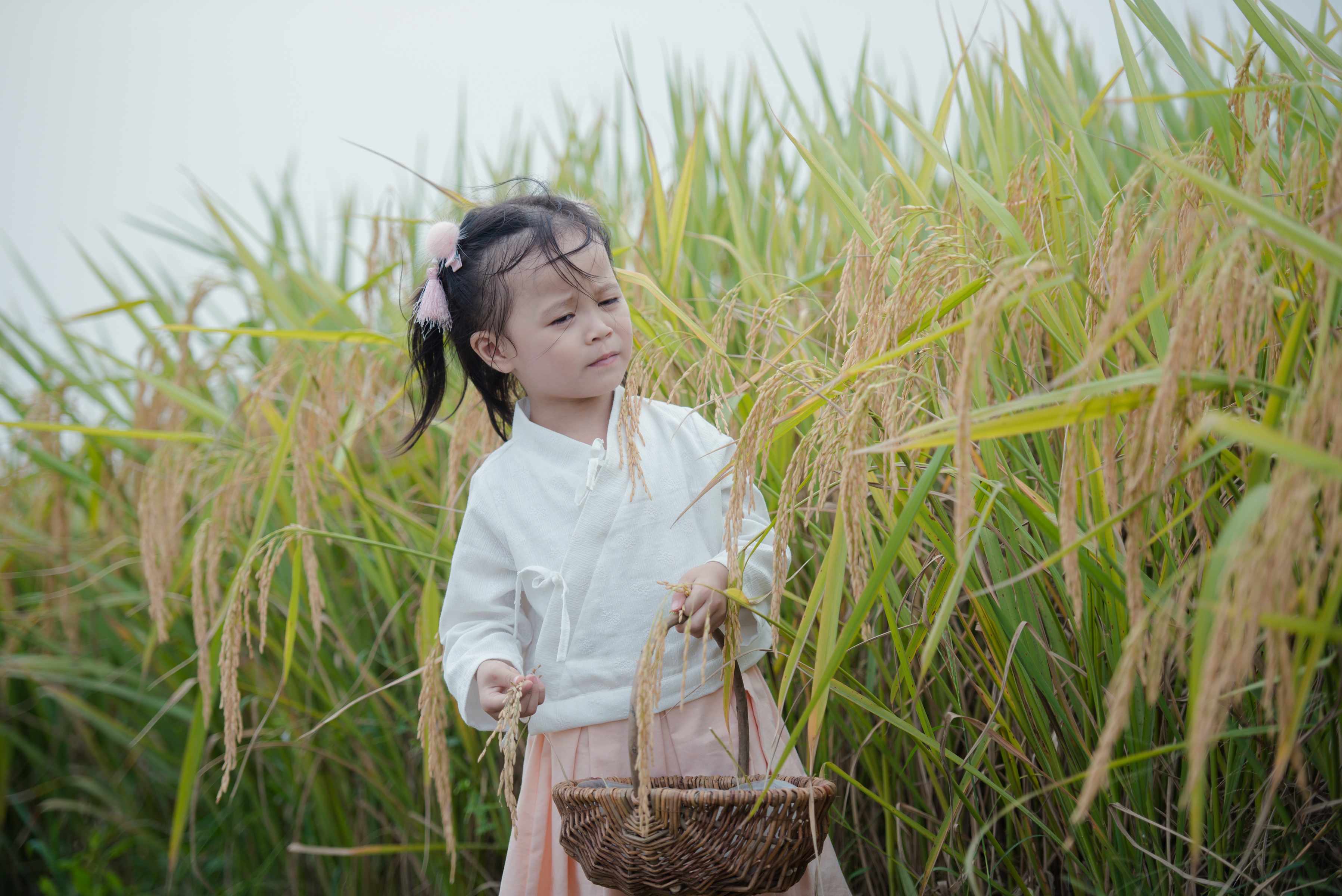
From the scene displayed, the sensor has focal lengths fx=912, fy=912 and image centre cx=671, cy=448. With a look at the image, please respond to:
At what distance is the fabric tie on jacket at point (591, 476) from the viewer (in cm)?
147

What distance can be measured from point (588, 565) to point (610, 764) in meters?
0.32

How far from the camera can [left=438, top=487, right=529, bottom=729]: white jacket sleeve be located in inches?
56.5

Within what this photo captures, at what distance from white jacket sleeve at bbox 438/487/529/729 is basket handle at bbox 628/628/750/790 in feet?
0.98

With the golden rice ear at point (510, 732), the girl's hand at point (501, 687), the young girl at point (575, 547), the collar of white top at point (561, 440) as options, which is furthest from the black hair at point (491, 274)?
the golden rice ear at point (510, 732)

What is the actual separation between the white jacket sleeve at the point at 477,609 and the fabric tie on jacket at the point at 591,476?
0.17 metres

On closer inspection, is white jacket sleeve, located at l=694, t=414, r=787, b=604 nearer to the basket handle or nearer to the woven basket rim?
the basket handle

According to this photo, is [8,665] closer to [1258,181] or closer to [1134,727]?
[1134,727]

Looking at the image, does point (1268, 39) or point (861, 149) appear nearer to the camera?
point (1268, 39)

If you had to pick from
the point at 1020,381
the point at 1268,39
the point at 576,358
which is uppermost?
the point at 1268,39

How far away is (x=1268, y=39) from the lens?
4.13ft

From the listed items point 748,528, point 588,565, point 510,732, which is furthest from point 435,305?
point 510,732

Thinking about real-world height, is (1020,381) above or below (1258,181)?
below

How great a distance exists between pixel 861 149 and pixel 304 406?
1676 mm

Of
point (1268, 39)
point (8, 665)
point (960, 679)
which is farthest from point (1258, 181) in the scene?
point (8, 665)
